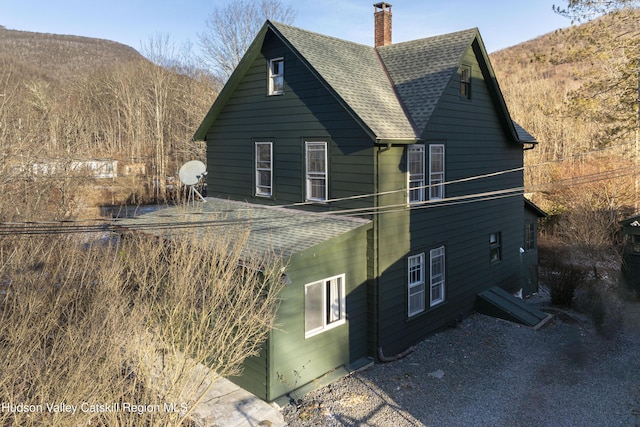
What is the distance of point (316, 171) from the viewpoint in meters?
13.5

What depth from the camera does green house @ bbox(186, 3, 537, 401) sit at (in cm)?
1149

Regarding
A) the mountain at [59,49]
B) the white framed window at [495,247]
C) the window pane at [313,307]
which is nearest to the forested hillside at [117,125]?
the window pane at [313,307]

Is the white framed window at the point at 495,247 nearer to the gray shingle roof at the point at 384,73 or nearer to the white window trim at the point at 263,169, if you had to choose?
the gray shingle roof at the point at 384,73

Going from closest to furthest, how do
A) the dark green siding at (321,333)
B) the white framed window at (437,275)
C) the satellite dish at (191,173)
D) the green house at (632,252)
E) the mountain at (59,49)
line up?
1. the dark green siding at (321,333)
2. the white framed window at (437,275)
3. the satellite dish at (191,173)
4. the green house at (632,252)
5. the mountain at (59,49)

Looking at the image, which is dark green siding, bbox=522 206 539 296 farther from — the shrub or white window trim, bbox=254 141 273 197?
white window trim, bbox=254 141 273 197

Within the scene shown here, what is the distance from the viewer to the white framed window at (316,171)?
13312 mm

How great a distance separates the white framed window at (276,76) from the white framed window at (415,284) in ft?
21.1

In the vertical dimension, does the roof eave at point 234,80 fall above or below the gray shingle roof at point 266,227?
above

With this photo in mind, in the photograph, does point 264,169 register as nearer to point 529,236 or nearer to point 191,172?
point 191,172

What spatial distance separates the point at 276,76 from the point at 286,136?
1927 millimetres

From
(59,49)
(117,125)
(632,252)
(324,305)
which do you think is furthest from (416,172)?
(59,49)

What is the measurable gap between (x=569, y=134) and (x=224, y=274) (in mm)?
40660

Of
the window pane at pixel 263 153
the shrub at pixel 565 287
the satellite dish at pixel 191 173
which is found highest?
the window pane at pixel 263 153

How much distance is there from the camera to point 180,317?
8055 mm
